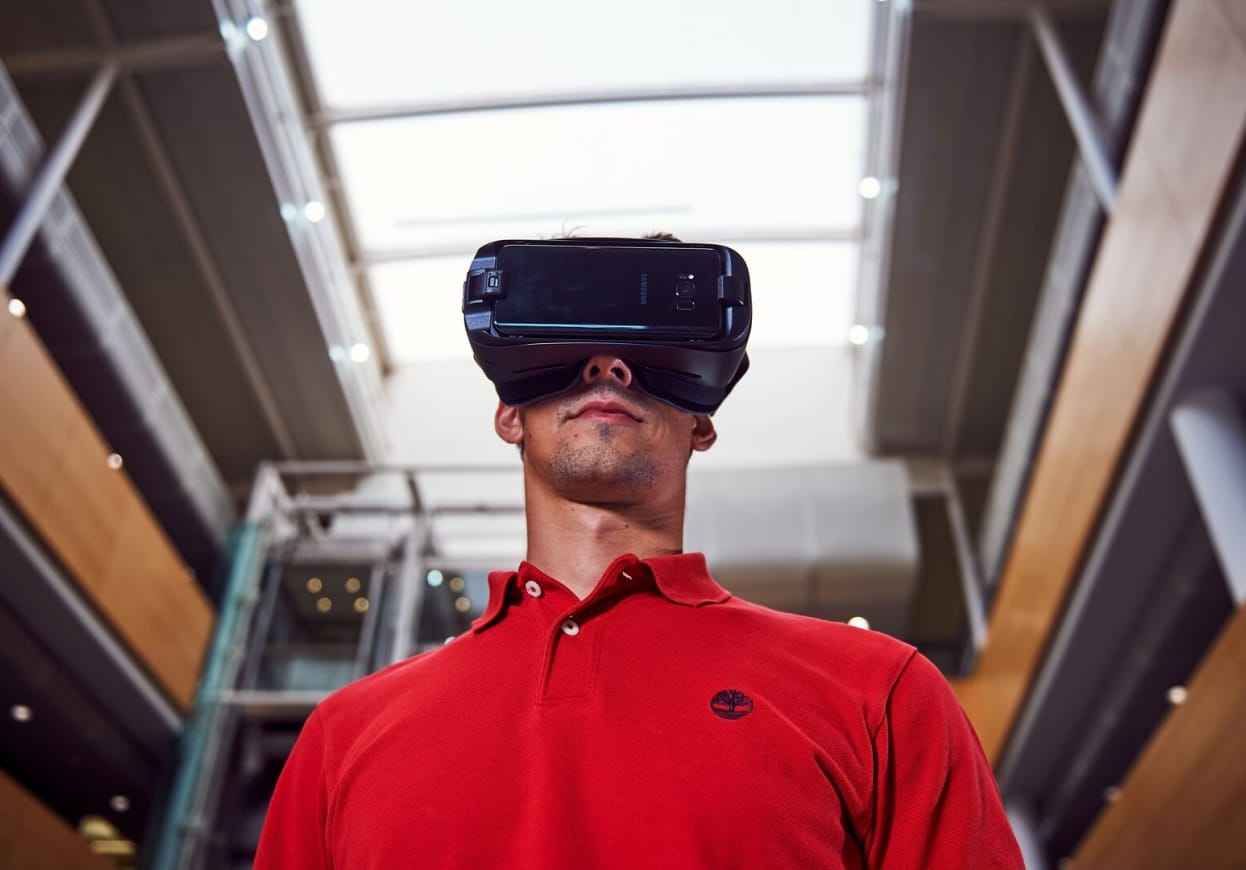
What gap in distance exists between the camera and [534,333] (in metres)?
2.16

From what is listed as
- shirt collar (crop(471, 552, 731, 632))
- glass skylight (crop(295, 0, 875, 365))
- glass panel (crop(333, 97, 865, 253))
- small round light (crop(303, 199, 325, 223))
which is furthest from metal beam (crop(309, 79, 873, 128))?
shirt collar (crop(471, 552, 731, 632))

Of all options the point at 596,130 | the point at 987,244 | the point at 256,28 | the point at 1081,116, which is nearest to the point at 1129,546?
the point at 1081,116

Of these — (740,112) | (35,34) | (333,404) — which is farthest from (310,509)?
(740,112)

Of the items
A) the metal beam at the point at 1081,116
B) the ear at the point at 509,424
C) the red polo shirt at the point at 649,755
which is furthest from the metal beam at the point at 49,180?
the metal beam at the point at 1081,116

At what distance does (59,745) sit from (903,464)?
12.5m

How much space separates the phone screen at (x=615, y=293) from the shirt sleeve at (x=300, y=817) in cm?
97

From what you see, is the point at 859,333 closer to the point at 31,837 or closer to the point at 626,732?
the point at 31,837

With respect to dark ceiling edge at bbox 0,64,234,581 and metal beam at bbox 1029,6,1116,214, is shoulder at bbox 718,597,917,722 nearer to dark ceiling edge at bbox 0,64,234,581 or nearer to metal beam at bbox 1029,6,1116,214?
metal beam at bbox 1029,6,1116,214

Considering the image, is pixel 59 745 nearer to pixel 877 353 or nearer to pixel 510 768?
pixel 877 353

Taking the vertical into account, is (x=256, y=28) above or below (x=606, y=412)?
above

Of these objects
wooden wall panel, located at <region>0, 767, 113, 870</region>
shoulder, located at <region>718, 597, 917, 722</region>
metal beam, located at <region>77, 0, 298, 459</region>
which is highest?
metal beam, located at <region>77, 0, 298, 459</region>

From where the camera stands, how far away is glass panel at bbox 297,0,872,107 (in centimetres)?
1382

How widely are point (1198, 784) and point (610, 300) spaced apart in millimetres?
6974

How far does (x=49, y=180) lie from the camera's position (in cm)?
1068
